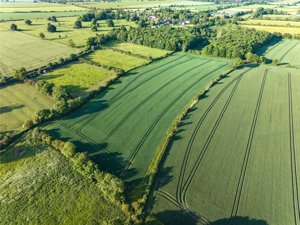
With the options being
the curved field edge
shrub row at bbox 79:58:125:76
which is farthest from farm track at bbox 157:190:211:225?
shrub row at bbox 79:58:125:76

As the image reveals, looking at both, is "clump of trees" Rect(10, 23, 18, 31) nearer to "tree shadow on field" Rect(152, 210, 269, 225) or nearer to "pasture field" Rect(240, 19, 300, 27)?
"pasture field" Rect(240, 19, 300, 27)

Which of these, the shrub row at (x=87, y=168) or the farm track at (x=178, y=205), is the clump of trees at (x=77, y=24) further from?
the farm track at (x=178, y=205)

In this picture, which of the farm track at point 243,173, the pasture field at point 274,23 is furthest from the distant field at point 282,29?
the farm track at point 243,173

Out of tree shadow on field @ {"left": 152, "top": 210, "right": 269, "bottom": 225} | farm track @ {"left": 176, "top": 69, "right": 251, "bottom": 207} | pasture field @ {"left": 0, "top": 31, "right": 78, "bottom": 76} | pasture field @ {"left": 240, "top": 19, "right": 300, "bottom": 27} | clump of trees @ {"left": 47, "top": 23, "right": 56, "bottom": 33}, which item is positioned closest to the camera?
tree shadow on field @ {"left": 152, "top": 210, "right": 269, "bottom": 225}

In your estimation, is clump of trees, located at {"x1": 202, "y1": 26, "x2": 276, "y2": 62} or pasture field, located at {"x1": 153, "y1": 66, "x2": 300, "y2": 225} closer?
pasture field, located at {"x1": 153, "y1": 66, "x2": 300, "y2": 225}

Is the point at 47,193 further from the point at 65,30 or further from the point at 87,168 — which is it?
the point at 65,30

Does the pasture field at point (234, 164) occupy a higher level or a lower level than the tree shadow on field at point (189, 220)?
higher

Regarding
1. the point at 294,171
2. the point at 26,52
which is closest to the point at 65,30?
the point at 26,52

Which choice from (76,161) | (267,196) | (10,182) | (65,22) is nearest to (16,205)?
(10,182)
